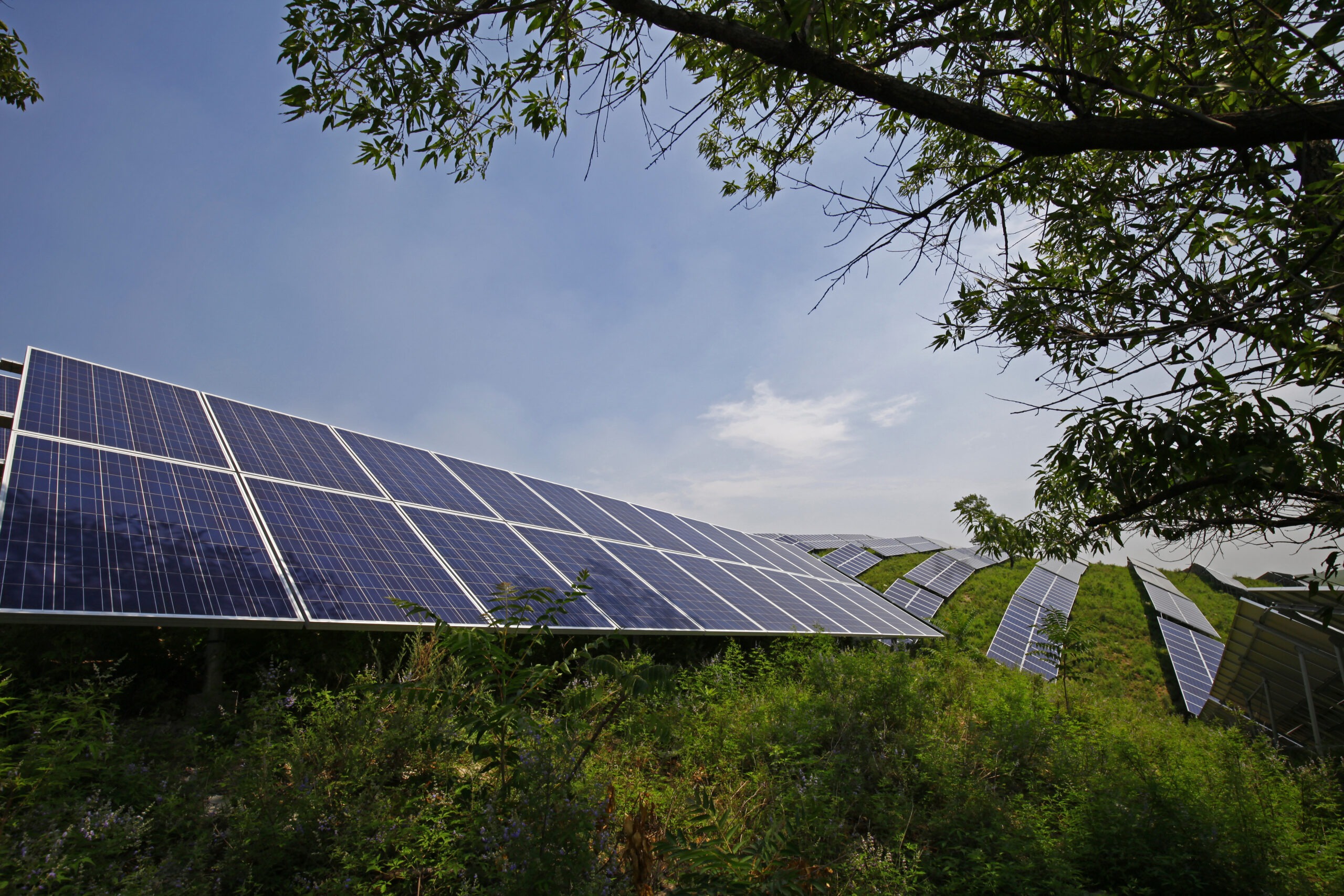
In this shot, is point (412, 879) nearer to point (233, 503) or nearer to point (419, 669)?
point (419, 669)

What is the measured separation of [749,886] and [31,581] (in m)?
5.66

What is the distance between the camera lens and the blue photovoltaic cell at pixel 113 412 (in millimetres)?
6957

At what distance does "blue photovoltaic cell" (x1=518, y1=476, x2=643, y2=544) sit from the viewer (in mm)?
12609

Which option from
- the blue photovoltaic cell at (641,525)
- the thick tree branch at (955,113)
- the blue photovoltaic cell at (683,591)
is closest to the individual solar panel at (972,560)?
the blue photovoltaic cell at (641,525)

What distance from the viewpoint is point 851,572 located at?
2634cm

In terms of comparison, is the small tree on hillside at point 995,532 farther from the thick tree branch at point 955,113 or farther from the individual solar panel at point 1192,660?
the individual solar panel at point 1192,660

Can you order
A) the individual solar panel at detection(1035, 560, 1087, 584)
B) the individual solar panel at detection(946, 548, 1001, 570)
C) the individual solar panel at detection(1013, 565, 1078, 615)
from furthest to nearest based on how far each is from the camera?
the individual solar panel at detection(946, 548, 1001, 570) < the individual solar panel at detection(1035, 560, 1087, 584) < the individual solar panel at detection(1013, 565, 1078, 615)

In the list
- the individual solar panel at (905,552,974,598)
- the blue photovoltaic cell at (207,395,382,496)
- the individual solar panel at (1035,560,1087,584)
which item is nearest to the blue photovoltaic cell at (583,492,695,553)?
the blue photovoltaic cell at (207,395,382,496)

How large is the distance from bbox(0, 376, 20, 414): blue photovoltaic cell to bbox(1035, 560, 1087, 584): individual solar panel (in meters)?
32.8

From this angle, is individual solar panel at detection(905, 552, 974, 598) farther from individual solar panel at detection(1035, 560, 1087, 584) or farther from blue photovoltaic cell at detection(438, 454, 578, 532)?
blue photovoltaic cell at detection(438, 454, 578, 532)

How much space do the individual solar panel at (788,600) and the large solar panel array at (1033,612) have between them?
4.46 meters

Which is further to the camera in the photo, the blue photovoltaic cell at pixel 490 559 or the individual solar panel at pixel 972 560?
the individual solar panel at pixel 972 560

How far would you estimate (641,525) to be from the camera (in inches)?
591

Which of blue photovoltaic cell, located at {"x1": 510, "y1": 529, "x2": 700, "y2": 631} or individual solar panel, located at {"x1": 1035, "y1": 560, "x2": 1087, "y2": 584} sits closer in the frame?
blue photovoltaic cell, located at {"x1": 510, "y1": 529, "x2": 700, "y2": 631}
